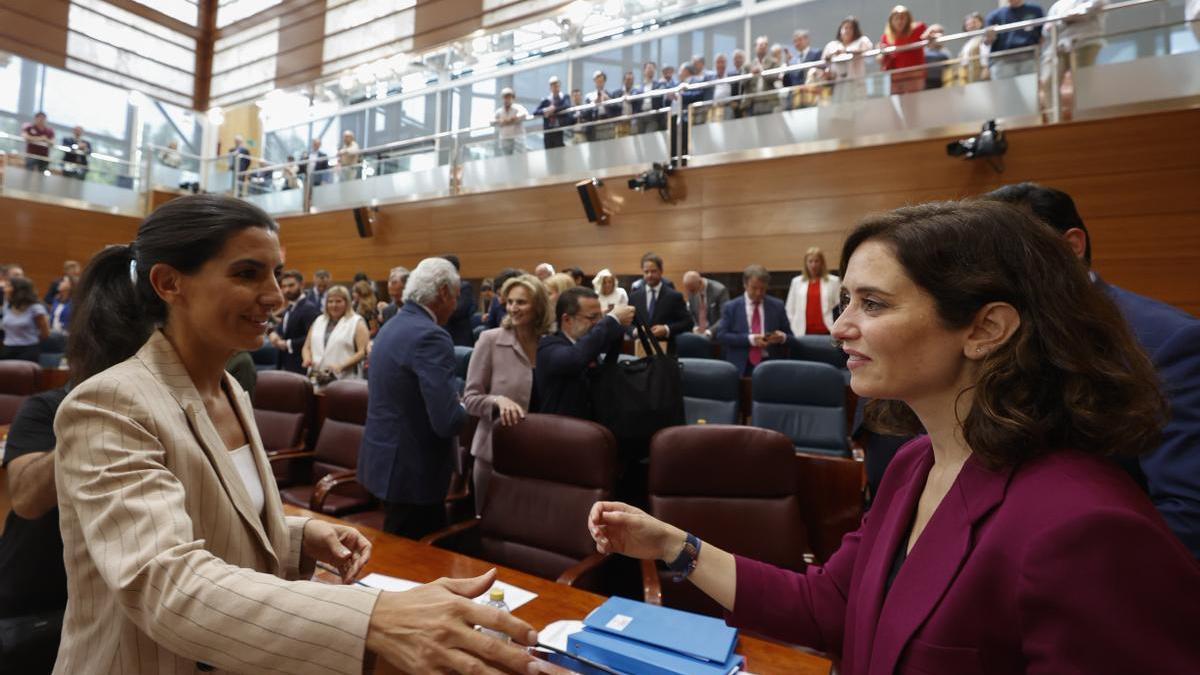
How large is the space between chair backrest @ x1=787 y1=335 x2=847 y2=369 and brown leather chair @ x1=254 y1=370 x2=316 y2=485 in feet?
11.1

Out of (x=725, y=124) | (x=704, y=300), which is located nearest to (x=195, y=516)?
(x=704, y=300)

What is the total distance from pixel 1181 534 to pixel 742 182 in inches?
234

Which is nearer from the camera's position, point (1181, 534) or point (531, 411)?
point (1181, 534)

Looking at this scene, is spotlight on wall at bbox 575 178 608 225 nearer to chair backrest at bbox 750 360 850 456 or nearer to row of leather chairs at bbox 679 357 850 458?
row of leather chairs at bbox 679 357 850 458

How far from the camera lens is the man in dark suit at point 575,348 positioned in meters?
2.61

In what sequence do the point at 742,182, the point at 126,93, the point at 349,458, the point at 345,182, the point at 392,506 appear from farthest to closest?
the point at 126,93 → the point at 345,182 → the point at 742,182 → the point at 349,458 → the point at 392,506

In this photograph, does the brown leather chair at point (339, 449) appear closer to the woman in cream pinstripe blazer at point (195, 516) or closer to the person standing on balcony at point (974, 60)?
the woman in cream pinstripe blazer at point (195, 516)

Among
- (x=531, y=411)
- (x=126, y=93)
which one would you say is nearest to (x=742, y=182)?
(x=531, y=411)

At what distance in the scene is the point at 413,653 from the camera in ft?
2.29

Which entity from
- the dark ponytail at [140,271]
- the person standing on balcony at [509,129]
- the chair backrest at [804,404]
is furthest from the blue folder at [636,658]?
the person standing on balcony at [509,129]

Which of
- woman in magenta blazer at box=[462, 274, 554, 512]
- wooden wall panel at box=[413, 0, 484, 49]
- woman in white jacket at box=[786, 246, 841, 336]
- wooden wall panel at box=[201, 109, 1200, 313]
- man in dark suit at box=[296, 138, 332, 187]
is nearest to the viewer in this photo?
woman in magenta blazer at box=[462, 274, 554, 512]

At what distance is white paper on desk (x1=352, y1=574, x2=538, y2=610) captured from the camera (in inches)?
56.1

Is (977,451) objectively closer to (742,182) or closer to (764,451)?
(764,451)

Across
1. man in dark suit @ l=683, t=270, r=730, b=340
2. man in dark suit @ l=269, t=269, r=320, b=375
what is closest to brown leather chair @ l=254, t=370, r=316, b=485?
man in dark suit @ l=269, t=269, r=320, b=375
